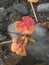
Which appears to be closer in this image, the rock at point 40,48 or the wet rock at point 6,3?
the rock at point 40,48

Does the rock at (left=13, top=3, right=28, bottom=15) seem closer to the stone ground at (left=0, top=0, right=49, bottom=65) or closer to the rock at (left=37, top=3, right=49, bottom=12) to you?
the rock at (left=37, top=3, right=49, bottom=12)

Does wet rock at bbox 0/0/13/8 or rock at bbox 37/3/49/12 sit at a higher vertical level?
wet rock at bbox 0/0/13/8

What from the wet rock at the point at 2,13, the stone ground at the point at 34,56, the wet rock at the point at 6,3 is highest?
the wet rock at the point at 6,3

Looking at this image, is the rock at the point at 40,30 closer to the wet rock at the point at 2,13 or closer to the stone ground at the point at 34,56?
the stone ground at the point at 34,56

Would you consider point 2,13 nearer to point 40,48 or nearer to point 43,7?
point 43,7

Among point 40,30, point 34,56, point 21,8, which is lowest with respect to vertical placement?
point 34,56

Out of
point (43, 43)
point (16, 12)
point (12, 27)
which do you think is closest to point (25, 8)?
point (16, 12)

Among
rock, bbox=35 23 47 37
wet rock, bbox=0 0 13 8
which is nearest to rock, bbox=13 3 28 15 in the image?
wet rock, bbox=0 0 13 8

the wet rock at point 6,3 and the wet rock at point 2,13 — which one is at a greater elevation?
the wet rock at point 6,3

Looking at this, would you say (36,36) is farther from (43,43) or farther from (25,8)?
(25,8)

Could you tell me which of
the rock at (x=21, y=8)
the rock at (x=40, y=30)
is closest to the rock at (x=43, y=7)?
the rock at (x=21, y=8)

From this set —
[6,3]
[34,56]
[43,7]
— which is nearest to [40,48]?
[34,56]
